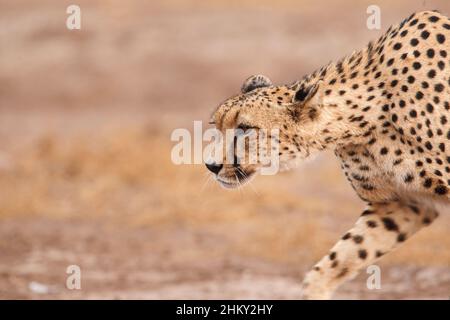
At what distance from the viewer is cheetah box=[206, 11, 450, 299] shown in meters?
5.22

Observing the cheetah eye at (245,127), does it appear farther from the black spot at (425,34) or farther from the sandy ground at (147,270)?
the sandy ground at (147,270)

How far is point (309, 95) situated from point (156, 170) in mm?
6452

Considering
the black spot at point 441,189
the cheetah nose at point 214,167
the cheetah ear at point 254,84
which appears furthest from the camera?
the cheetah ear at point 254,84

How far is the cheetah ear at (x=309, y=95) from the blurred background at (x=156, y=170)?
5.63 ft

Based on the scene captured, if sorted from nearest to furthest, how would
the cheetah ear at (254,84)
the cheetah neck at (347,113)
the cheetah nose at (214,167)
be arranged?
the cheetah neck at (347,113) → the cheetah nose at (214,167) → the cheetah ear at (254,84)

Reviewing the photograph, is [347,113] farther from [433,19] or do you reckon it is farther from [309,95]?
[433,19]

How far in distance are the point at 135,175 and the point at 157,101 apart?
4.98m

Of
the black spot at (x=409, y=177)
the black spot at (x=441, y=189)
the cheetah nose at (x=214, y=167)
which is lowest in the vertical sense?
the black spot at (x=441, y=189)

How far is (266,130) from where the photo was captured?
17.9 feet

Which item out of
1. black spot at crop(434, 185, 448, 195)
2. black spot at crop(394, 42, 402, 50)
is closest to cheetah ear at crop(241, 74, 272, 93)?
black spot at crop(394, 42, 402, 50)

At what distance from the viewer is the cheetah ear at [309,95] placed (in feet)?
17.6

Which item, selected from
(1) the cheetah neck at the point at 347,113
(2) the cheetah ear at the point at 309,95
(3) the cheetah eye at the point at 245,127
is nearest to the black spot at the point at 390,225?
(1) the cheetah neck at the point at 347,113

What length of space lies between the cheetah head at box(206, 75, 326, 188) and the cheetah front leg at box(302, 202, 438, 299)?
53 cm

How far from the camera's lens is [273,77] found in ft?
54.1
